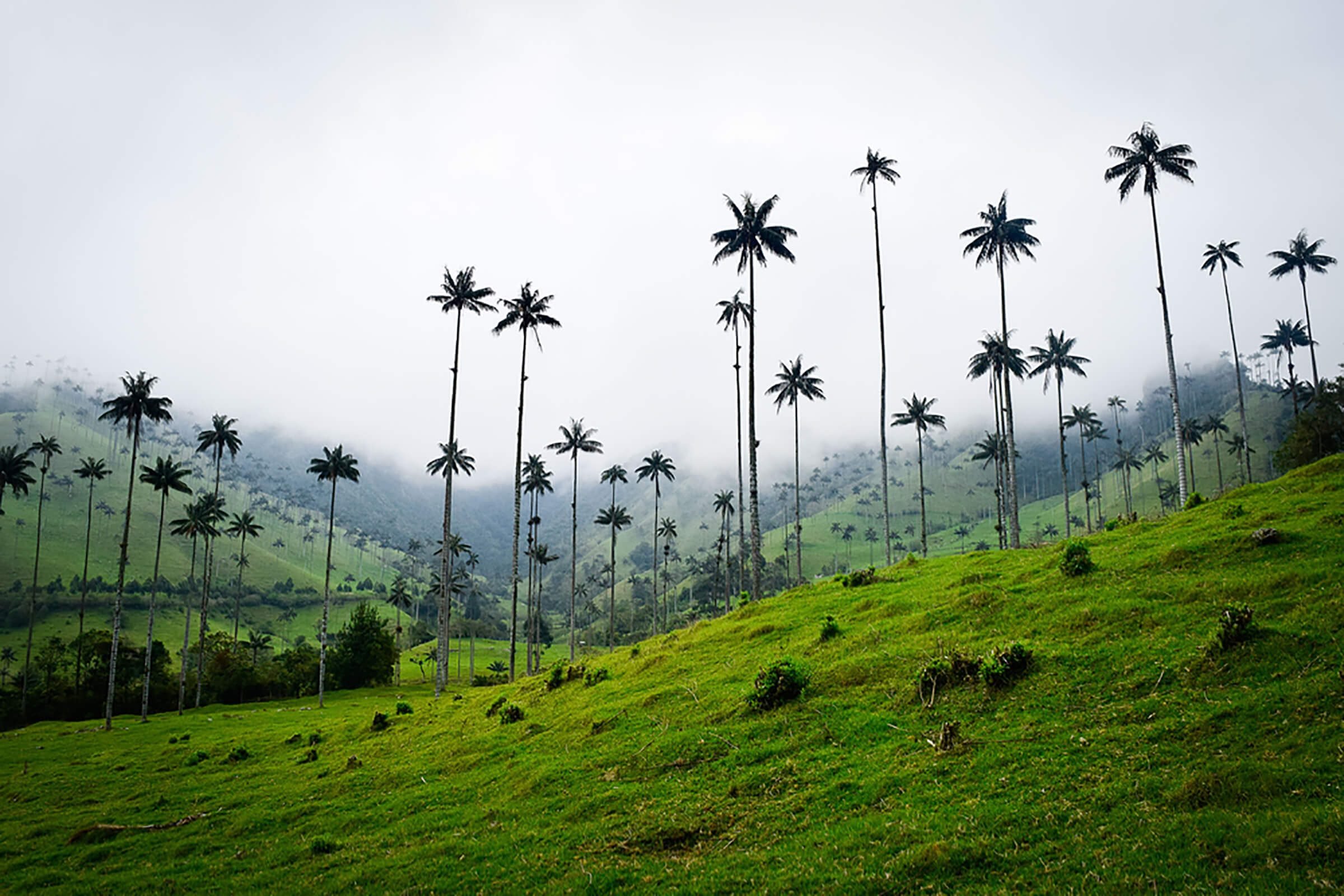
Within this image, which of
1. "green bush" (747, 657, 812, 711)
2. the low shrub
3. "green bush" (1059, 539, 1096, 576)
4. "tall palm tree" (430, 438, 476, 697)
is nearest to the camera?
"green bush" (747, 657, 812, 711)

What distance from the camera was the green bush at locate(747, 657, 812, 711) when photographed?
19328 millimetres

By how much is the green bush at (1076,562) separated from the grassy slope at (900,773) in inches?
16.1

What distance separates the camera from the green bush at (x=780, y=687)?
19328mm

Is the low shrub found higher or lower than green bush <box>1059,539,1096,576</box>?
lower

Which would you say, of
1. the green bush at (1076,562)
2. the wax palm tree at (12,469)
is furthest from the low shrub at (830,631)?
the wax palm tree at (12,469)

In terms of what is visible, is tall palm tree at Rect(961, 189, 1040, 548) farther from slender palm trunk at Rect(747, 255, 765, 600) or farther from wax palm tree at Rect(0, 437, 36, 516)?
wax palm tree at Rect(0, 437, 36, 516)

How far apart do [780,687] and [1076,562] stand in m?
11.5

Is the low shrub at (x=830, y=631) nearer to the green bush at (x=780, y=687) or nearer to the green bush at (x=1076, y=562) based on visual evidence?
the green bush at (x=780, y=687)

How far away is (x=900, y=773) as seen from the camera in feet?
44.1

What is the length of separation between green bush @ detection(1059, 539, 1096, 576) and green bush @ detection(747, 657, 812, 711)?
1021cm

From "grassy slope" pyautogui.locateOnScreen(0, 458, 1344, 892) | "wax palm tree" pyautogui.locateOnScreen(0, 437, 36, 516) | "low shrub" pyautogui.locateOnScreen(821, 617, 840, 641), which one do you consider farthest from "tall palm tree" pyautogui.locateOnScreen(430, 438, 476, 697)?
"wax palm tree" pyautogui.locateOnScreen(0, 437, 36, 516)

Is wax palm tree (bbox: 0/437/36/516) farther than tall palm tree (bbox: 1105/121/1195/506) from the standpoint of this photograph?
Yes

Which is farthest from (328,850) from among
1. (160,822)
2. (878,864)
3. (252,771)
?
(252,771)

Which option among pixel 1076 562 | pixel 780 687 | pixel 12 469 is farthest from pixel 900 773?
pixel 12 469
